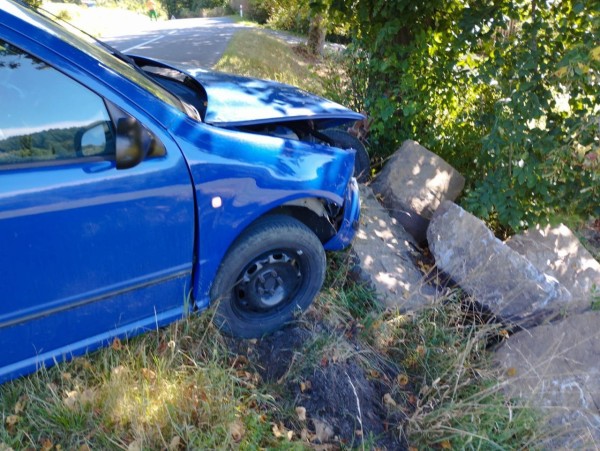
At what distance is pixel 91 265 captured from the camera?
6.61ft

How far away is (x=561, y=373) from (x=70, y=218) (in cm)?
290

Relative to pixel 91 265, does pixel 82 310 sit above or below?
below

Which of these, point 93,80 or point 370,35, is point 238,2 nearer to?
point 370,35

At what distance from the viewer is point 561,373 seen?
9.25 feet

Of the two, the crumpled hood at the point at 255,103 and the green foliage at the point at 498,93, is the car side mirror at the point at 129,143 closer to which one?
the crumpled hood at the point at 255,103

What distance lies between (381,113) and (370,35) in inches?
33.6

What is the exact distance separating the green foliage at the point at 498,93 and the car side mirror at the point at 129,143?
3.07 m

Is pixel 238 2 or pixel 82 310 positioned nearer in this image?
pixel 82 310

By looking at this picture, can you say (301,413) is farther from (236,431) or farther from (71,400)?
(71,400)

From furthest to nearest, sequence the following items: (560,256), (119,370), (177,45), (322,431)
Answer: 1. (177,45)
2. (560,256)
3. (322,431)
4. (119,370)

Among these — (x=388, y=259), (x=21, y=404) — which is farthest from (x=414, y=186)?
(x=21, y=404)

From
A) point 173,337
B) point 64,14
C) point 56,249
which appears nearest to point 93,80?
point 56,249

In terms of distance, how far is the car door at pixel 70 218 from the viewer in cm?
181

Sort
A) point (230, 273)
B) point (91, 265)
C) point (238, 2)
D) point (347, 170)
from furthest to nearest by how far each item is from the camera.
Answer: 1. point (238, 2)
2. point (347, 170)
3. point (230, 273)
4. point (91, 265)
